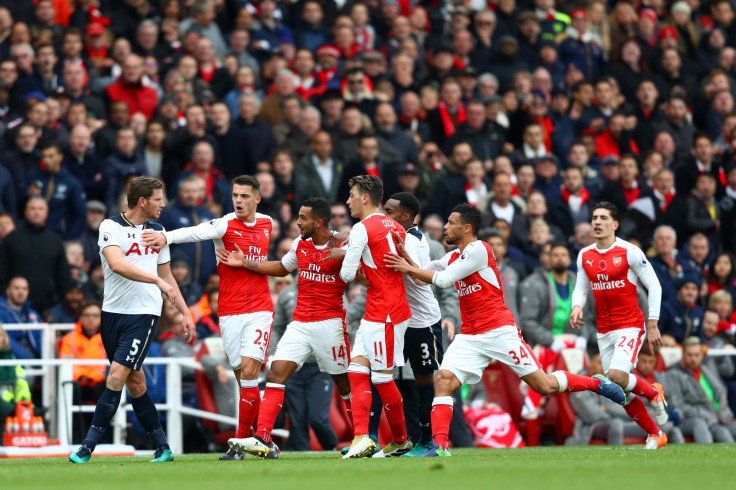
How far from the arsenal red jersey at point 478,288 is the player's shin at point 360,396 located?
109 centimetres

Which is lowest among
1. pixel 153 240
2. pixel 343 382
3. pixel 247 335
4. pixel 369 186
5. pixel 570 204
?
pixel 343 382

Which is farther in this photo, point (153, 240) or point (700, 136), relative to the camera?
point (700, 136)

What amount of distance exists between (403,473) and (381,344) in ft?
8.63

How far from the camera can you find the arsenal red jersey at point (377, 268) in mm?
12320

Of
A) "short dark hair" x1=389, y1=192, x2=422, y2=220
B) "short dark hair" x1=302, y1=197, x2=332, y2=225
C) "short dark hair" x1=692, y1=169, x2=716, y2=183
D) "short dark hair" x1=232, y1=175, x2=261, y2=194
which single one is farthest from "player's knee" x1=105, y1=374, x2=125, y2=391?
"short dark hair" x1=692, y1=169, x2=716, y2=183

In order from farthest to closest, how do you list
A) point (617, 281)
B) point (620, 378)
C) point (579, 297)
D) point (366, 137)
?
point (366, 137)
point (579, 297)
point (617, 281)
point (620, 378)

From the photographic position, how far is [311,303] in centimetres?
1281

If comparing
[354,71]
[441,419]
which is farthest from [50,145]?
[441,419]

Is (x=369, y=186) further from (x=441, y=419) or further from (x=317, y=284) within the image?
(x=441, y=419)


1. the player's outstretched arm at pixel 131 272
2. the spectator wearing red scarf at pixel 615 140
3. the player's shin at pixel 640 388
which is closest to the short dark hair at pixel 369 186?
the player's outstretched arm at pixel 131 272

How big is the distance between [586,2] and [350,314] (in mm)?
13664

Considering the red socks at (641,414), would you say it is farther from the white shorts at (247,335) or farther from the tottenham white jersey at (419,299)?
the white shorts at (247,335)

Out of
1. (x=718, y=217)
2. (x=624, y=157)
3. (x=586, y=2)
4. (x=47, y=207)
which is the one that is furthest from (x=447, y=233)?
(x=586, y=2)

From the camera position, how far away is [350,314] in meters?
15.3
